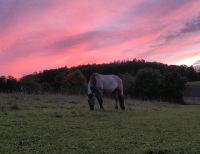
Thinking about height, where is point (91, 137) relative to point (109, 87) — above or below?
below

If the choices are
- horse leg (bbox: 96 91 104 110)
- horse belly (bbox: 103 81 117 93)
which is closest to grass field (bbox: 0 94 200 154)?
horse leg (bbox: 96 91 104 110)

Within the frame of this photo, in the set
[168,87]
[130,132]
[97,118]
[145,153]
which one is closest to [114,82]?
[97,118]

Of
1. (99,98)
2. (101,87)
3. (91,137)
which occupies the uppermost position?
(101,87)

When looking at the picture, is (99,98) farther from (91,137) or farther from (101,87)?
(91,137)

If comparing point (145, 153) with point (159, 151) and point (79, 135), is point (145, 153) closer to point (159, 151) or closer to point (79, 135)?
point (159, 151)

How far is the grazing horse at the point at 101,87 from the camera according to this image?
80.5ft

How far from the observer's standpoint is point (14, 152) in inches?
378

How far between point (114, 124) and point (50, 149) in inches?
232

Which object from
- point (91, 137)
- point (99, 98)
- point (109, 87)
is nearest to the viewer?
point (91, 137)

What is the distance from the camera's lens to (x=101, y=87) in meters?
25.9

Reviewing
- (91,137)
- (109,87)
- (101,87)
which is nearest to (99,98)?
(101,87)

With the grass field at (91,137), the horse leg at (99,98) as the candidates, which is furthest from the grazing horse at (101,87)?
the grass field at (91,137)

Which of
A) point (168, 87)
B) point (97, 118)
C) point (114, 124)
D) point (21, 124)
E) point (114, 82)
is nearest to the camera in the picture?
point (21, 124)

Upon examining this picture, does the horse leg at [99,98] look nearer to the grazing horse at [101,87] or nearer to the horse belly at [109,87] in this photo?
the grazing horse at [101,87]
